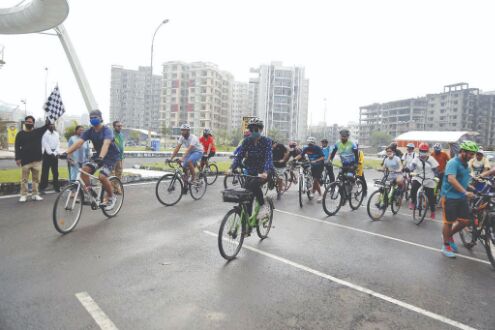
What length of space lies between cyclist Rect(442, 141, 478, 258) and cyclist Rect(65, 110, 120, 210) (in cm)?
618

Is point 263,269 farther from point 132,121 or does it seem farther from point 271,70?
point 132,121

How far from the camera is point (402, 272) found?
17.1ft

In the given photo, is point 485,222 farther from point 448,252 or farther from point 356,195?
point 356,195

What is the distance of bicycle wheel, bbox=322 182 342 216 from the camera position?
900 cm

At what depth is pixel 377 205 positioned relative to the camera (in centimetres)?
897

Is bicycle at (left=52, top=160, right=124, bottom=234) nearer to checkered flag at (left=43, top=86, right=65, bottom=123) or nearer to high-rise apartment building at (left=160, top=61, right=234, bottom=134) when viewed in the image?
checkered flag at (left=43, top=86, right=65, bottom=123)

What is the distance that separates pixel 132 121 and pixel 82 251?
14291cm

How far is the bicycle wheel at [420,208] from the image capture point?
8898 millimetres

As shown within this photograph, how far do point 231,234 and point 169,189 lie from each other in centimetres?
438

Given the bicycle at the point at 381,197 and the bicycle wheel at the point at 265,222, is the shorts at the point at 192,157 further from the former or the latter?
the bicycle at the point at 381,197

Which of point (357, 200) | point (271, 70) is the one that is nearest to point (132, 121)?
point (271, 70)

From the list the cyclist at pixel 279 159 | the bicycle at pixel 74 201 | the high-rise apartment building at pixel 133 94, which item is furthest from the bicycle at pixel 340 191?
the high-rise apartment building at pixel 133 94

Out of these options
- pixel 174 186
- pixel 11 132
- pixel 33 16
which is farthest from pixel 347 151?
pixel 11 132

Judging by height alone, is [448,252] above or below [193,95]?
below
